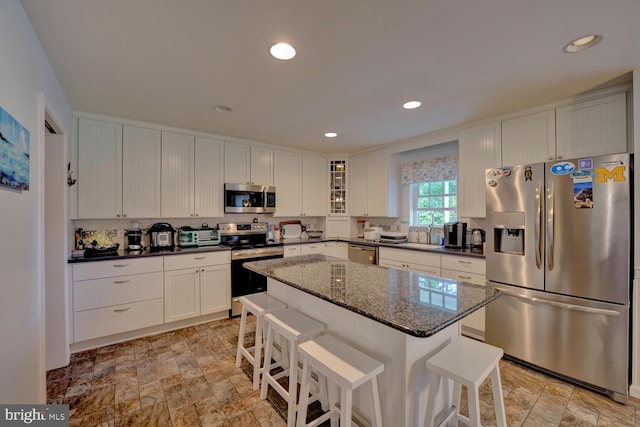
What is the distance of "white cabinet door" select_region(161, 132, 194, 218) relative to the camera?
342 centimetres

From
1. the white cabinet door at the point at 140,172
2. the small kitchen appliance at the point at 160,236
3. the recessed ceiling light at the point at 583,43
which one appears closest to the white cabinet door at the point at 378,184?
the recessed ceiling light at the point at 583,43

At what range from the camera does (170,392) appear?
2.08 meters

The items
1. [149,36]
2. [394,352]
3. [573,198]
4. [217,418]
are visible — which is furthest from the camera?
[573,198]

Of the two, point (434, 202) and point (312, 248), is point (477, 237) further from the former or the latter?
point (312, 248)

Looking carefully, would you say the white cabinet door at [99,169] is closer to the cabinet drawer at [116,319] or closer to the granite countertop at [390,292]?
the cabinet drawer at [116,319]

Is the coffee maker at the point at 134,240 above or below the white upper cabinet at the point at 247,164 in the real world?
below

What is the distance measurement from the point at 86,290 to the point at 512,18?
3.91 metres

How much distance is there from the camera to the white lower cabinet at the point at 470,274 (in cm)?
285

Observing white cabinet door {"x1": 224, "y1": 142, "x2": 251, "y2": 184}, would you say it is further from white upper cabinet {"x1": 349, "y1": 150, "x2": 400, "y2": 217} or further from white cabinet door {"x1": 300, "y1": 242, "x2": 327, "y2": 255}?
white upper cabinet {"x1": 349, "y1": 150, "x2": 400, "y2": 217}

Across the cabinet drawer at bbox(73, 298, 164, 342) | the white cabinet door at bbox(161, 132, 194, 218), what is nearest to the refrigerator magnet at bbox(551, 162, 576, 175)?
the white cabinet door at bbox(161, 132, 194, 218)

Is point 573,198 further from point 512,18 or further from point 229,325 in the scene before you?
point 229,325

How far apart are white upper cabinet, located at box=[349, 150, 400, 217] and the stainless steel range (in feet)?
5.15

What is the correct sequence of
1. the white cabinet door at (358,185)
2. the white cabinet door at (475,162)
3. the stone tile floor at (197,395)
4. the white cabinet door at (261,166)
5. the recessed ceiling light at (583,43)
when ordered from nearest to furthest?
1. the recessed ceiling light at (583,43)
2. the stone tile floor at (197,395)
3. the white cabinet door at (475,162)
4. the white cabinet door at (261,166)
5. the white cabinet door at (358,185)

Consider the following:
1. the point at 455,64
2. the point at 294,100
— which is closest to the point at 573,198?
the point at 455,64
